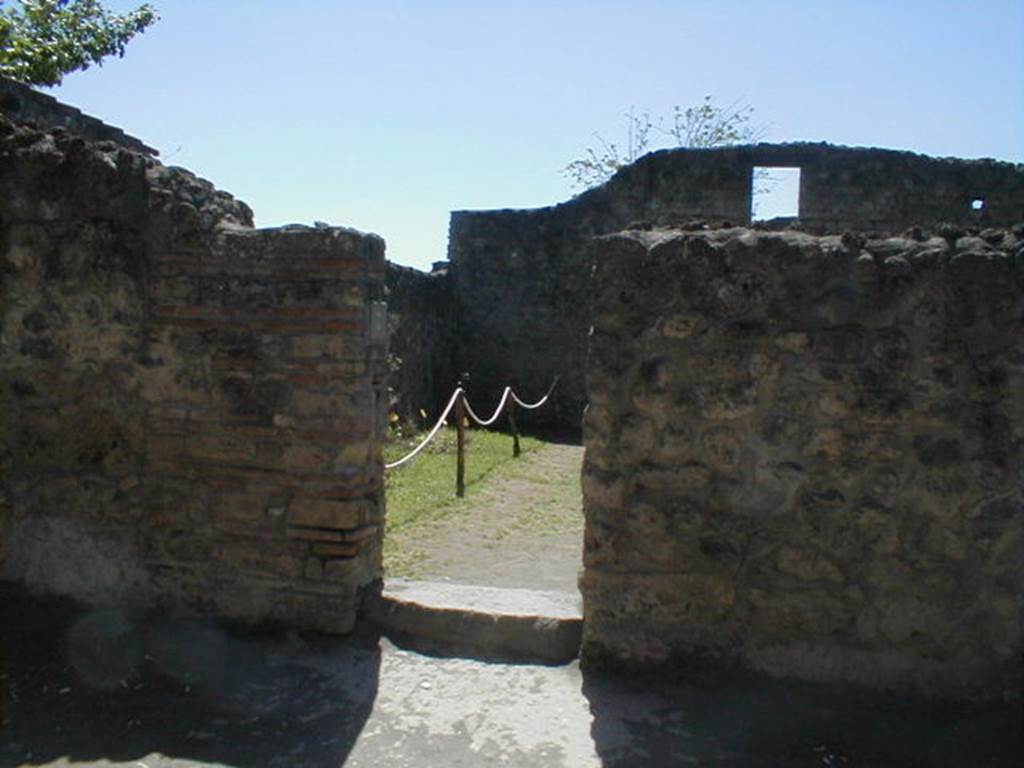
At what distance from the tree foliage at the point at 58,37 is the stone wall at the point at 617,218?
6183mm

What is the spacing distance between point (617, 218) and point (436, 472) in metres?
6.63

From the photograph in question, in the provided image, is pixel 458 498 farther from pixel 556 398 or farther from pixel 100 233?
pixel 556 398

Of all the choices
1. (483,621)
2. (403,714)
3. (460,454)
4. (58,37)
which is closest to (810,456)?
(483,621)

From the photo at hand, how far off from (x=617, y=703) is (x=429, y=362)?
33.7 ft

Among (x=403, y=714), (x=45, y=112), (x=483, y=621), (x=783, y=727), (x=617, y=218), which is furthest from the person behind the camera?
(x=617, y=218)

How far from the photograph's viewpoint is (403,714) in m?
3.66

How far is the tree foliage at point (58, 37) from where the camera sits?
12438 mm

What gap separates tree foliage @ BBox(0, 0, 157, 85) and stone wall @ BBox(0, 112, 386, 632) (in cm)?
942

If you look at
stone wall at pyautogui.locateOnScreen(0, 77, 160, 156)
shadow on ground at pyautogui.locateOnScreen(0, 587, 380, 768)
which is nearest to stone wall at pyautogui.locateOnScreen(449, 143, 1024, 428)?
stone wall at pyautogui.locateOnScreen(0, 77, 160, 156)

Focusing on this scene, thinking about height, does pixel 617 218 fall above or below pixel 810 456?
above

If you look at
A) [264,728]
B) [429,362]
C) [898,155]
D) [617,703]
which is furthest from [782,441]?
[898,155]

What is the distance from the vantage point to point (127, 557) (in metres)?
4.43

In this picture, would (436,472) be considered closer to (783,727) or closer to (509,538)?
(509,538)

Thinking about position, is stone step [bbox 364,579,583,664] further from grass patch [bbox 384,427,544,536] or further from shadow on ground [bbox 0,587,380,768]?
grass patch [bbox 384,427,544,536]
